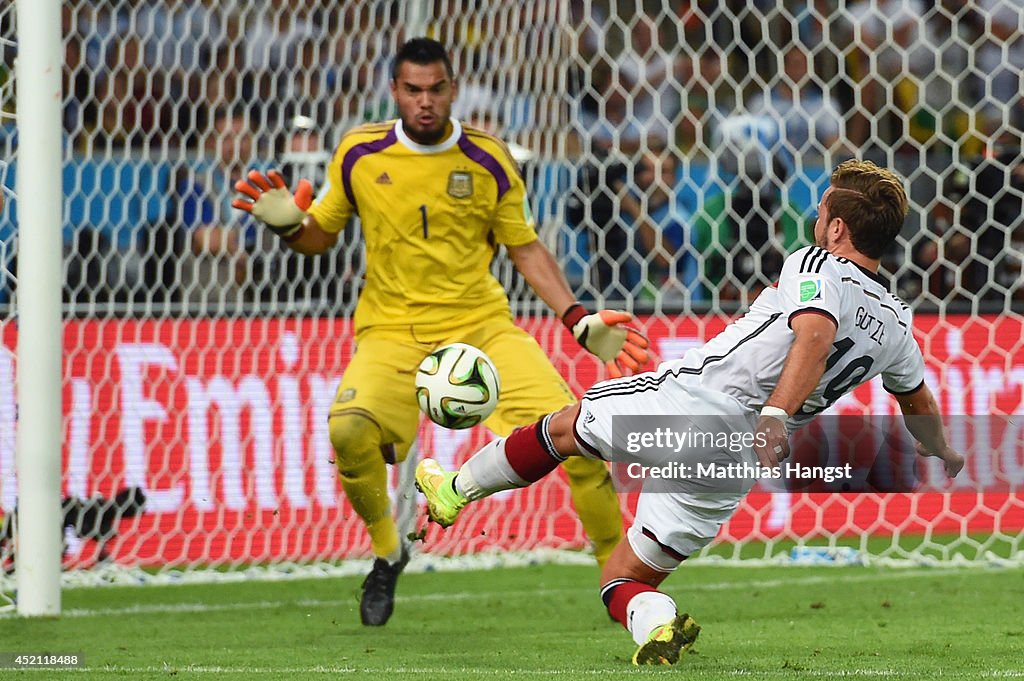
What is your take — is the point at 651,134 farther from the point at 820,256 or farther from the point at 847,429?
the point at 820,256

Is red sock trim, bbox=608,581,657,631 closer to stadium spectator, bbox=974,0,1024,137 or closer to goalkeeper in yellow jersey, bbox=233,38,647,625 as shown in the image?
goalkeeper in yellow jersey, bbox=233,38,647,625

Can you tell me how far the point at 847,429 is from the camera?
311 inches

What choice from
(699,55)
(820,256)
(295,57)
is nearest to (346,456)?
(820,256)

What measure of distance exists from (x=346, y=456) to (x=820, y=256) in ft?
7.57

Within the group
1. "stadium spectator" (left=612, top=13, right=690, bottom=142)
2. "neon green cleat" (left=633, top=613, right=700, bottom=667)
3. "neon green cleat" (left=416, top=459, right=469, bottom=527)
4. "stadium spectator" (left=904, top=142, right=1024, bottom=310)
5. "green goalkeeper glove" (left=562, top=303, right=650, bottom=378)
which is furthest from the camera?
"stadium spectator" (left=612, top=13, right=690, bottom=142)

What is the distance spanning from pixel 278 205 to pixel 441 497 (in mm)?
1771

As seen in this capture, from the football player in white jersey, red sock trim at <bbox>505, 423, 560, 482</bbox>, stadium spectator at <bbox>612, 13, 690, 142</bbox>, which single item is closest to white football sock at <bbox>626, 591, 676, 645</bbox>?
the football player in white jersey

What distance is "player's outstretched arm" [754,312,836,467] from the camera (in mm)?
4246

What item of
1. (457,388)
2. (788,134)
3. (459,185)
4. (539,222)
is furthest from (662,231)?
(457,388)

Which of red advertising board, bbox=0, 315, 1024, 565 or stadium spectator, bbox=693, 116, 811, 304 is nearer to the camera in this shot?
red advertising board, bbox=0, 315, 1024, 565

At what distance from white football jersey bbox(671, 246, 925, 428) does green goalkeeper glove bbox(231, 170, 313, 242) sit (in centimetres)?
204

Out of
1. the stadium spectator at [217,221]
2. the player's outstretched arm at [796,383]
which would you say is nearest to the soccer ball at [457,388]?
the player's outstretched arm at [796,383]

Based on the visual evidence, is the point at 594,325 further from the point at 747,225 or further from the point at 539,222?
the point at 747,225

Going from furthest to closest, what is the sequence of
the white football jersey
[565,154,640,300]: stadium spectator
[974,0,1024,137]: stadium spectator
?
[565,154,640,300]: stadium spectator, [974,0,1024,137]: stadium spectator, the white football jersey
